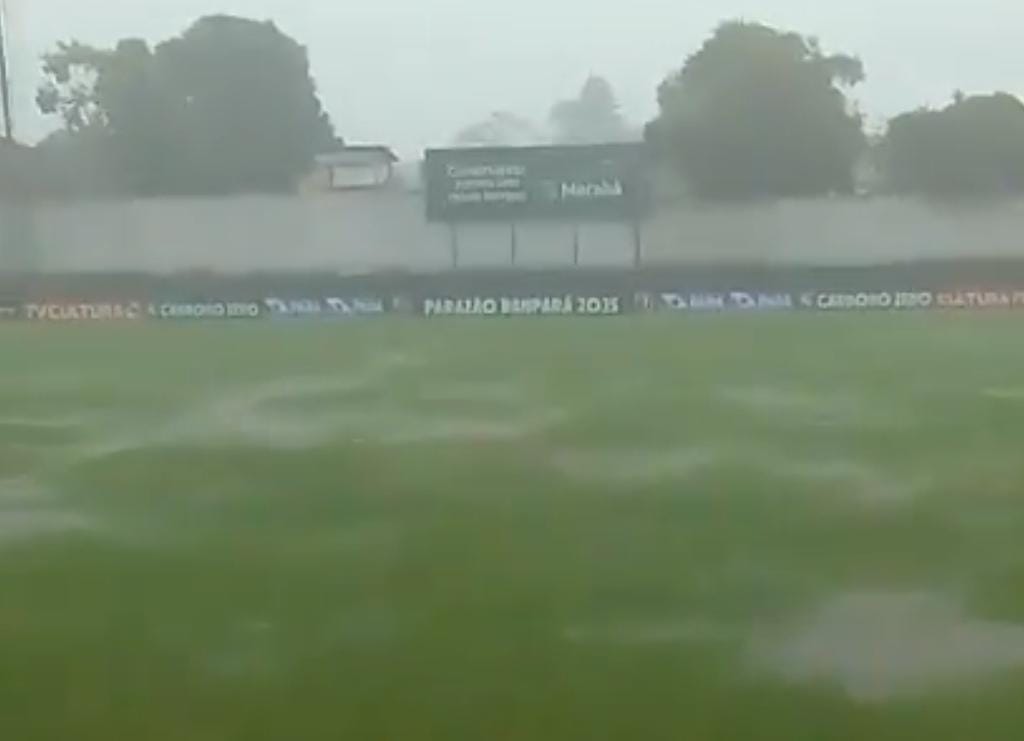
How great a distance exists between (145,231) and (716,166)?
2.73 feet

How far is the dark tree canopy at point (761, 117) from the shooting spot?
1940 mm

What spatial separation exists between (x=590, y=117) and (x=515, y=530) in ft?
2.04

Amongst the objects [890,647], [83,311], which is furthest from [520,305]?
[890,647]

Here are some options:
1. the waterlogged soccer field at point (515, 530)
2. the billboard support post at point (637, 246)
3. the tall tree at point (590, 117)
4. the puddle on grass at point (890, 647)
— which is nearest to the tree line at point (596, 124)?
the tall tree at point (590, 117)

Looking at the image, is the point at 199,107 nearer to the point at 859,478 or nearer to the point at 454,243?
the point at 454,243

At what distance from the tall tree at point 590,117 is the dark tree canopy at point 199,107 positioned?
0.34 metres

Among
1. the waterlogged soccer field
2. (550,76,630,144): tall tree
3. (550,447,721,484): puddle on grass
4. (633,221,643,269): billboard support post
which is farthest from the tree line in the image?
(550,447,721,484): puddle on grass

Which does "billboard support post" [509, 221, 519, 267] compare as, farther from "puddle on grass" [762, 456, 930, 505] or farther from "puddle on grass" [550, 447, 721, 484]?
"puddle on grass" [762, 456, 930, 505]

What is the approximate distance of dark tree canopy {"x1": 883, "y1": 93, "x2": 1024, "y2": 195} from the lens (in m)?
1.95

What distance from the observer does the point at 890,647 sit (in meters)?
1.67

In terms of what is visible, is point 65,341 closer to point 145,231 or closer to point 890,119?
point 145,231

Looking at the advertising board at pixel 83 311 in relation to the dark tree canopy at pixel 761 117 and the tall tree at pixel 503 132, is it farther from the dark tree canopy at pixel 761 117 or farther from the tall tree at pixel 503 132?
the dark tree canopy at pixel 761 117

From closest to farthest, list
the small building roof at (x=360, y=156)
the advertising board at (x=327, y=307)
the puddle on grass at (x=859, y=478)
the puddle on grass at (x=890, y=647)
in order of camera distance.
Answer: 1. the puddle on grass at (x=890, y=647)
2. the puddle on grass at (x=859, y=478)
3. the small building roof at (x=360, y=156)
4. the advertising board at (x=327, y=307)

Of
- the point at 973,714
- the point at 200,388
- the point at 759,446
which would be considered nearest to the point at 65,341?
the point at 200,388
